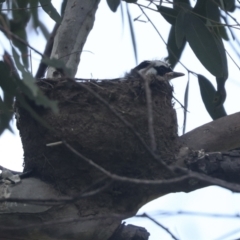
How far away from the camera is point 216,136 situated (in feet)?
8.46

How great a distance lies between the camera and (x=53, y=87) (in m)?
2.58

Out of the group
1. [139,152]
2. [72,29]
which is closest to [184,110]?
[139,152]

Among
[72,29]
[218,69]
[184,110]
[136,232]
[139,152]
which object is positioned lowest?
[136,232]

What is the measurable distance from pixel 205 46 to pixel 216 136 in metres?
0.55

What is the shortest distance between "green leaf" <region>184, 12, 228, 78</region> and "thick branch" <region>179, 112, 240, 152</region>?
36cm

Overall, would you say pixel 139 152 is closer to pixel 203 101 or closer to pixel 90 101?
pixel 90 101

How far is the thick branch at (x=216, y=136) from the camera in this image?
2.57 m

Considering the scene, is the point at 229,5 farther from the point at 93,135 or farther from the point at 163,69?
the point at 93,135

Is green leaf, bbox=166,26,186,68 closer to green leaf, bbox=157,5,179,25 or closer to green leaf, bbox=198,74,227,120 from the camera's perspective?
green leaf, bbox=157,5,179,25

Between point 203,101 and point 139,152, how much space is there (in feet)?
2.79

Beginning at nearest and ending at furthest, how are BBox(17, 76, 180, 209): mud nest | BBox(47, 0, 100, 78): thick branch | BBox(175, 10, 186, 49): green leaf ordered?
BBox(17, 76, 180, 209): mud nest
BBox(175, 10, 186, 49): green leaf
BBox(47, 0, 100, 78): thick branch

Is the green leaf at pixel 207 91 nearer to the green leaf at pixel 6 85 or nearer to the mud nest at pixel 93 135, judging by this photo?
the mud nest at pixel 93 135

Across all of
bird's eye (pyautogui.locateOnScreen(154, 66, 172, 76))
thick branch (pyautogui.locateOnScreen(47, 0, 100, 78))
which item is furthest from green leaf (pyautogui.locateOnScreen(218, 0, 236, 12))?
thick branch (pyautogui.locateOnScreen(47, 0, 100, 78))

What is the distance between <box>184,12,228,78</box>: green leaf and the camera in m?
2.89
